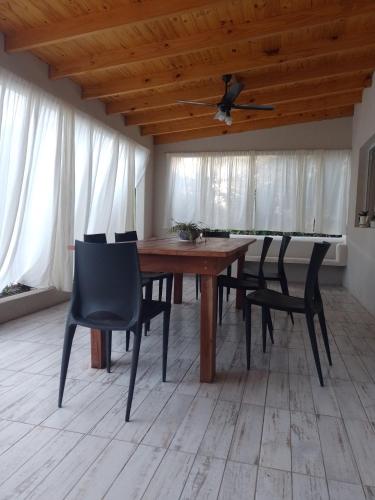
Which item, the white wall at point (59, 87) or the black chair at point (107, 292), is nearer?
the black chair at point (107, 292)

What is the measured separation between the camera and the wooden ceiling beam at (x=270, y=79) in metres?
4.27

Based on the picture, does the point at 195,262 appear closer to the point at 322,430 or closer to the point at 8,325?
the point at 322,430

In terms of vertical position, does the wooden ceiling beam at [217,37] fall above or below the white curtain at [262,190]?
above

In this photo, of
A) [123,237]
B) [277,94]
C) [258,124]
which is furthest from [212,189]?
[123,237]

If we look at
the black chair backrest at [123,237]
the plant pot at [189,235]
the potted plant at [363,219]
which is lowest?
the black chair backrest at [123,237]

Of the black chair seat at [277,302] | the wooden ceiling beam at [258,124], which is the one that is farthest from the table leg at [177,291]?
the wooden ceiling beam at [258,124]

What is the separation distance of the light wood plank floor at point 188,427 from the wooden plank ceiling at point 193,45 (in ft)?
8.58

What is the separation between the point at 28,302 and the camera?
3793 millimetres

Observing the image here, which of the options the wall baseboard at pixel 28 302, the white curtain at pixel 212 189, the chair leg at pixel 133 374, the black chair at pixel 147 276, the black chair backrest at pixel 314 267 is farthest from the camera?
the white curtain at pixel 212 189

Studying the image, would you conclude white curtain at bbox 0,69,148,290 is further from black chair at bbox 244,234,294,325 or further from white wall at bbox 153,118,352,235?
black chair at bbox 244,234,294,325

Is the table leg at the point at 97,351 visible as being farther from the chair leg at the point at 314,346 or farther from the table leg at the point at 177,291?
the table leg at the point at 177,291

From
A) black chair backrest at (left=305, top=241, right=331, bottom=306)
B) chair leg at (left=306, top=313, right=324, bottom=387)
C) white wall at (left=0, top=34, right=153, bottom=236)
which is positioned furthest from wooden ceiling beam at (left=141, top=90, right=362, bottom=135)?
chair leg at (left=306, top=313, right=324, bottom=387)

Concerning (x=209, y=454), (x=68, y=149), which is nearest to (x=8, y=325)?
(x=68, y=149)

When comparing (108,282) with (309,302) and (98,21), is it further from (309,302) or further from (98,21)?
(98,21)
